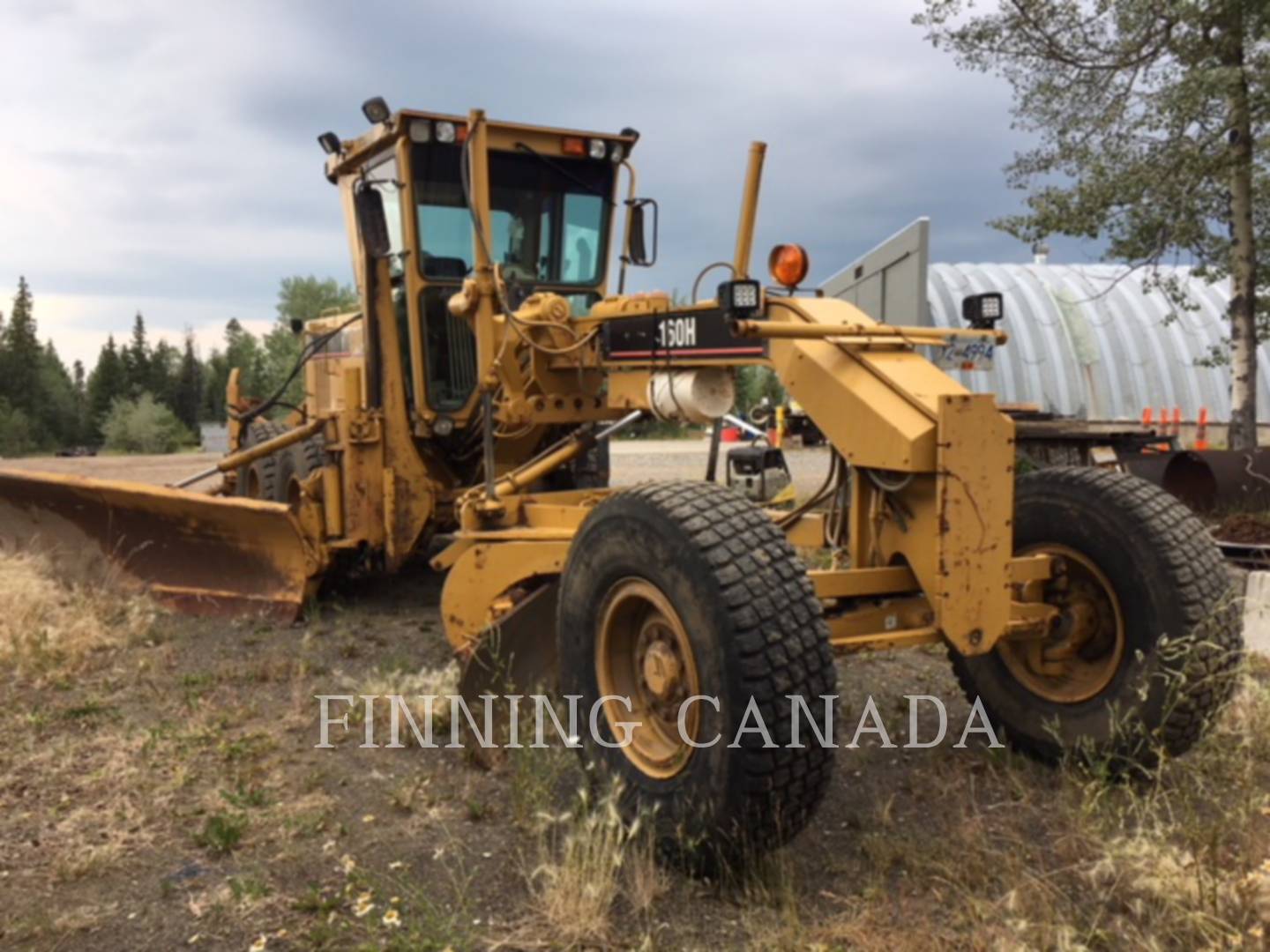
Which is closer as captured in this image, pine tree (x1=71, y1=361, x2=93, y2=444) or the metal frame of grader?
the metal frame of grader

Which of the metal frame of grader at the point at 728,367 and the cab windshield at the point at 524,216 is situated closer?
the metal frame of grader at the point at 728,367

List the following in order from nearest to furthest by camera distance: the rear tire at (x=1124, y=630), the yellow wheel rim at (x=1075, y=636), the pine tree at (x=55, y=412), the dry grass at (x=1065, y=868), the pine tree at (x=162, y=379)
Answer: the dry grass at (x=1065, y=868)
the rear tire at (x=1124, y=630)
the yellow wheel rim at (x=1075, y=636)
the pine tree at (x=55, y=412)
the pine tree at (x=162, y=379)

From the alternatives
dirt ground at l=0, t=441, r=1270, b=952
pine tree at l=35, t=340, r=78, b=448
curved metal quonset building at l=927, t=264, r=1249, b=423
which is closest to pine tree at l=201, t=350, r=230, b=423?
pine tree at l=35, t=340, r=78, b=448

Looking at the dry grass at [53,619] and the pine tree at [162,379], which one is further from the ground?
the pine tree at [162,379]

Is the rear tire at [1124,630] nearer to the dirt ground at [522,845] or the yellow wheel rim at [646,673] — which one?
the dirt ground at [522,845]

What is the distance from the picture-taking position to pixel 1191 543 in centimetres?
400

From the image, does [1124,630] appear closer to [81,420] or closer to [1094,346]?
[1094,346]

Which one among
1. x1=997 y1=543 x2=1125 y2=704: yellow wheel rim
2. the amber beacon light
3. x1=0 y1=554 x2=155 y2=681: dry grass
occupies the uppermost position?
the amber beacon light

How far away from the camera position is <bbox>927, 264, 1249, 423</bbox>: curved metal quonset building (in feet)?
66.1

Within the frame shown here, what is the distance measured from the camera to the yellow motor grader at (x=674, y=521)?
3361 millimetres

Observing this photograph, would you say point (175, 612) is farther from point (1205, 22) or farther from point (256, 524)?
point (1205, 22)

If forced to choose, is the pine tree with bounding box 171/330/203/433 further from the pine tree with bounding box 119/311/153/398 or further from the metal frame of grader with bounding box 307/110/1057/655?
the metal frame of grader with bounding box 307/110/1057/655

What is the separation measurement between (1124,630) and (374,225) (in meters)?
4.83

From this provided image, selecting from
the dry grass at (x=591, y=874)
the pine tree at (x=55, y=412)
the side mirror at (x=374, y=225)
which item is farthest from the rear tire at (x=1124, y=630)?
the pine tree at (x=55, y=412)
